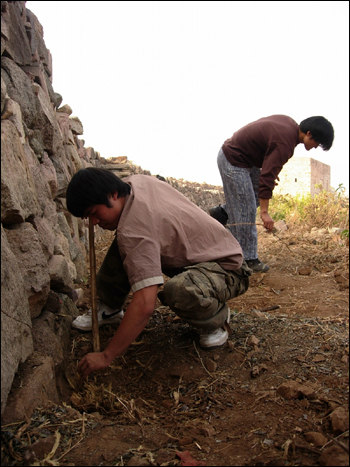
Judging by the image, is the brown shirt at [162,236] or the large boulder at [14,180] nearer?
the large boulder at [14,180]

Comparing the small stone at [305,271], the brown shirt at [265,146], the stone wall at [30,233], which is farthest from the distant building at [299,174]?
the stone wall at [30,233]

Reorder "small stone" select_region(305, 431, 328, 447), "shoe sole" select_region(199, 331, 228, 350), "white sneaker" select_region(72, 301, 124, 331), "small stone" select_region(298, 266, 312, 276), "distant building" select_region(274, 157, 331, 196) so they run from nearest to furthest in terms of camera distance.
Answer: "small stone" select_region(305, 431, 328, 447)
"shoe sole" select_region(199, 331, 228, 350)
"white sneaker" select_region(72, 301, 124, 331)
"small stone" select_region(298, 266, 312, 276)
"distant building" select_region(274, 157, 331, 196)

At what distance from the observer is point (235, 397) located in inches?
82.4

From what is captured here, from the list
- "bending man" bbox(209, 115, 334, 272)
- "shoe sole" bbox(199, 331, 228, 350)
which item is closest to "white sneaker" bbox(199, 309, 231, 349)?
"shoe sole" bbox(199, 331, 228, 350)

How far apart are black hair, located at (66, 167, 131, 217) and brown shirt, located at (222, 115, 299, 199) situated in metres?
1.92

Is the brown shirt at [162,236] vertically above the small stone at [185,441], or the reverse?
the brown shirt at [162,236]

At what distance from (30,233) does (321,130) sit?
248 cm

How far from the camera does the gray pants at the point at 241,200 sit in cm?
397

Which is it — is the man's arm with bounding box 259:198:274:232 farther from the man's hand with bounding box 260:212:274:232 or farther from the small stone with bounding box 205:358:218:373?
the small stone with bounding box 205:358:218:373

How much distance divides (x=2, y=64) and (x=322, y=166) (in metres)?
12.2

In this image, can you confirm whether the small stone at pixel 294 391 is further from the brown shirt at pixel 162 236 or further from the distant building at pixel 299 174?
the distant building at pixel 299 174

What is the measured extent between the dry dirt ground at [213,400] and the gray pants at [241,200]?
2.97 ft

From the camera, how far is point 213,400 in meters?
2.08

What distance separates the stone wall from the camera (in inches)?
70.8
